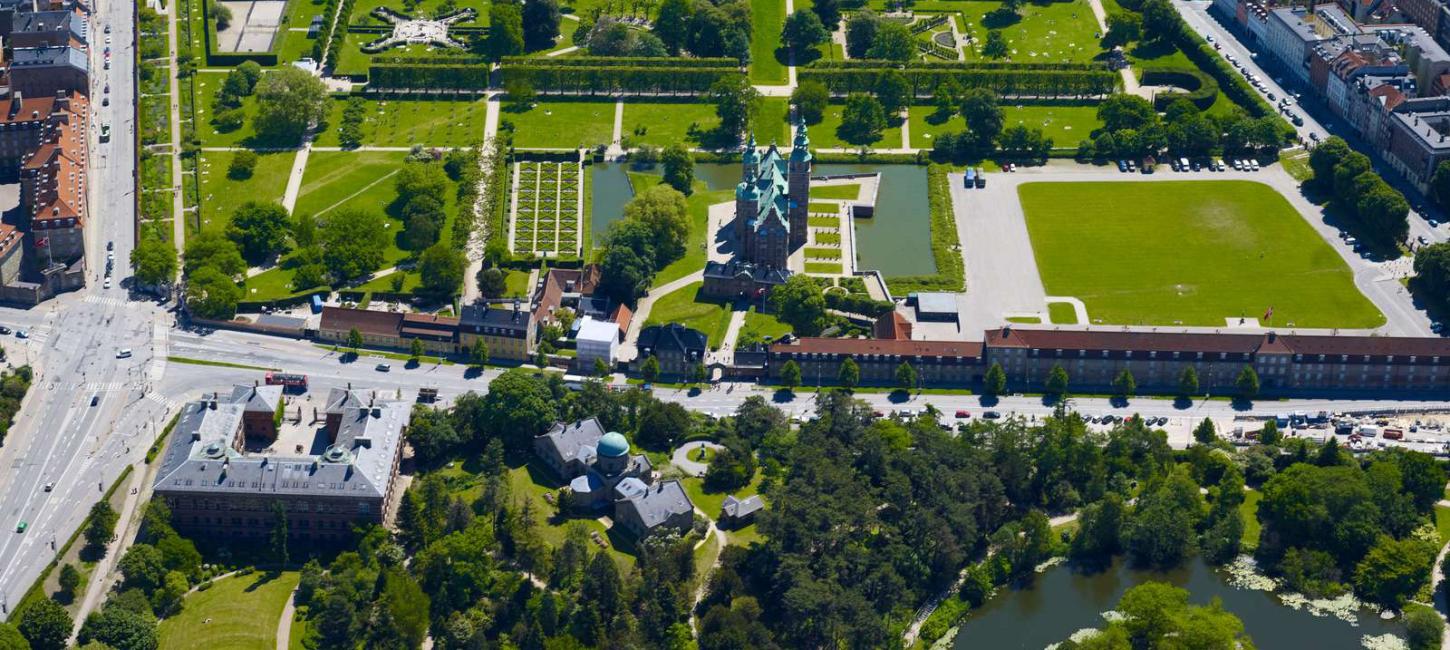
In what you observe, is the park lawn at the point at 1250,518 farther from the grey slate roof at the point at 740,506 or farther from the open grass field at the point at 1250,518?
the grey slate roof at the point at 740,506

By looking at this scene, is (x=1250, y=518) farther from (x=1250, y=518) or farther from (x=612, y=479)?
(x=612, y=479)

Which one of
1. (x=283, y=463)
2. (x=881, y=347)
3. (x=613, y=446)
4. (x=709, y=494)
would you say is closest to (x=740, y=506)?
(x=709, y=494)

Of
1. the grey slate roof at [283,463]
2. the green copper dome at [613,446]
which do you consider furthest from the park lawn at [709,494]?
the grey slate roof at [283,463]

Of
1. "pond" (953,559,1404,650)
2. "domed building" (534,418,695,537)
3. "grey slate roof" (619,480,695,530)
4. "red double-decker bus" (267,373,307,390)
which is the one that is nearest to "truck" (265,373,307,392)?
"red double-decker bus" (267,373,307,390)

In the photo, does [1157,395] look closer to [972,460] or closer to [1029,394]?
[1029,394]

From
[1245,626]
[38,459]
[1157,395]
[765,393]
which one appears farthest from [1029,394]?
[38,459]

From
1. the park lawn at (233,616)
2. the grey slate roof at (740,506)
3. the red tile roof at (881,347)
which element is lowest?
the park lawn at (233,616)

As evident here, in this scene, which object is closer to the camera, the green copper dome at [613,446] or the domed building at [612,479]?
the domed building at [612,479]
